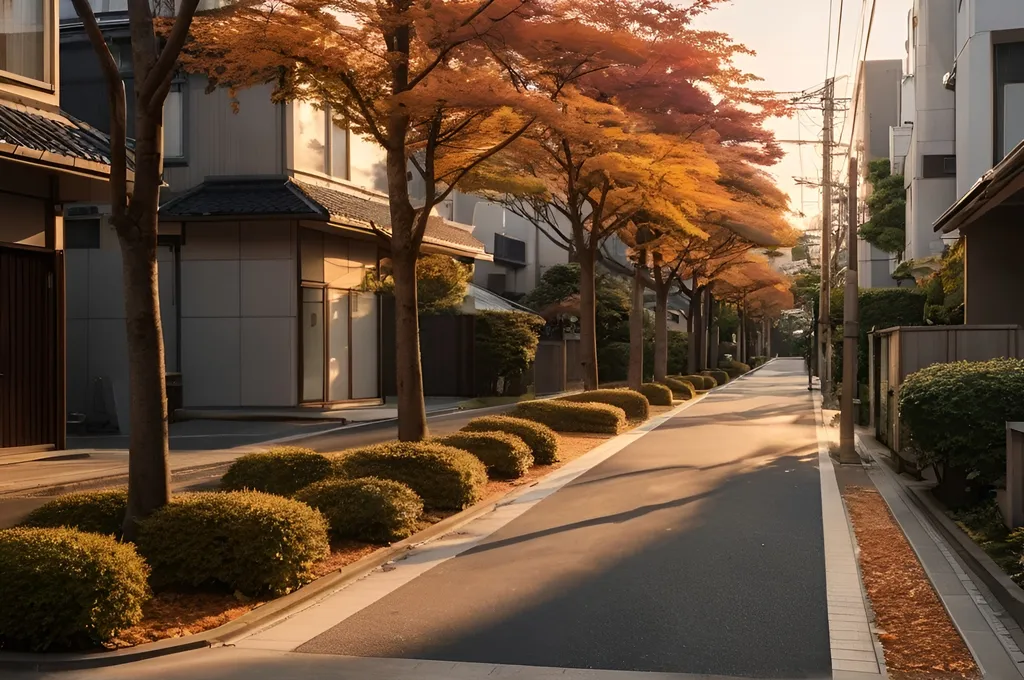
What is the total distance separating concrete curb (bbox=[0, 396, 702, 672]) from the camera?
6.53 meters

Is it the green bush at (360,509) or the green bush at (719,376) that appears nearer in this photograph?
the green bush at (360,509)

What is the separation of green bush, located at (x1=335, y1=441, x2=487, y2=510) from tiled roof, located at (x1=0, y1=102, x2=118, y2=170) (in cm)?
515

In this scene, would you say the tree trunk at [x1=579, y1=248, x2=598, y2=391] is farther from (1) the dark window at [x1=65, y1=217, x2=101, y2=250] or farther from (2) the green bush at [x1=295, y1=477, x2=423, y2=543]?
(2) the green bush at [x1=295, y1=477, x2=423, y2=543]

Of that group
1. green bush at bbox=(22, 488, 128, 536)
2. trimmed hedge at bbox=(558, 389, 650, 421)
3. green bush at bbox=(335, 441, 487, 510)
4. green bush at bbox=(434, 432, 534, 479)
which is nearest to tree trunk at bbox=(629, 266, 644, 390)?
trimmed hedge at bbox=(558, 389, 650, 421)

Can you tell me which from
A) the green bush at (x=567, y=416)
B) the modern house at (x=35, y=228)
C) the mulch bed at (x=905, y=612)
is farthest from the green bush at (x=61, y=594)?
the green bush at (x=567, y=416)

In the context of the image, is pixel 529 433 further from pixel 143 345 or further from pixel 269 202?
pixel 269 202

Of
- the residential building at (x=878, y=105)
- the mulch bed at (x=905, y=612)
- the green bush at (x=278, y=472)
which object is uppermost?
the residential building at (x=878, y=105)

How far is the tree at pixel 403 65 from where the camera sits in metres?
14.4

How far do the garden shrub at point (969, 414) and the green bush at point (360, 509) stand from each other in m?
5.48

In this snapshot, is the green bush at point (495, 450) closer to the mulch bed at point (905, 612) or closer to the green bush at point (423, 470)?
the green bush at point (423, 470)

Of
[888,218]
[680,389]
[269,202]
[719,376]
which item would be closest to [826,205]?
[680,389]

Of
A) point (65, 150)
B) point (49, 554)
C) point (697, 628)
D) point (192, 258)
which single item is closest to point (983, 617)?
point (697, 628)

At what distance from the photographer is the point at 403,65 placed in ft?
51.3

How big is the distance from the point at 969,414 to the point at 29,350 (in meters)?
13.1
